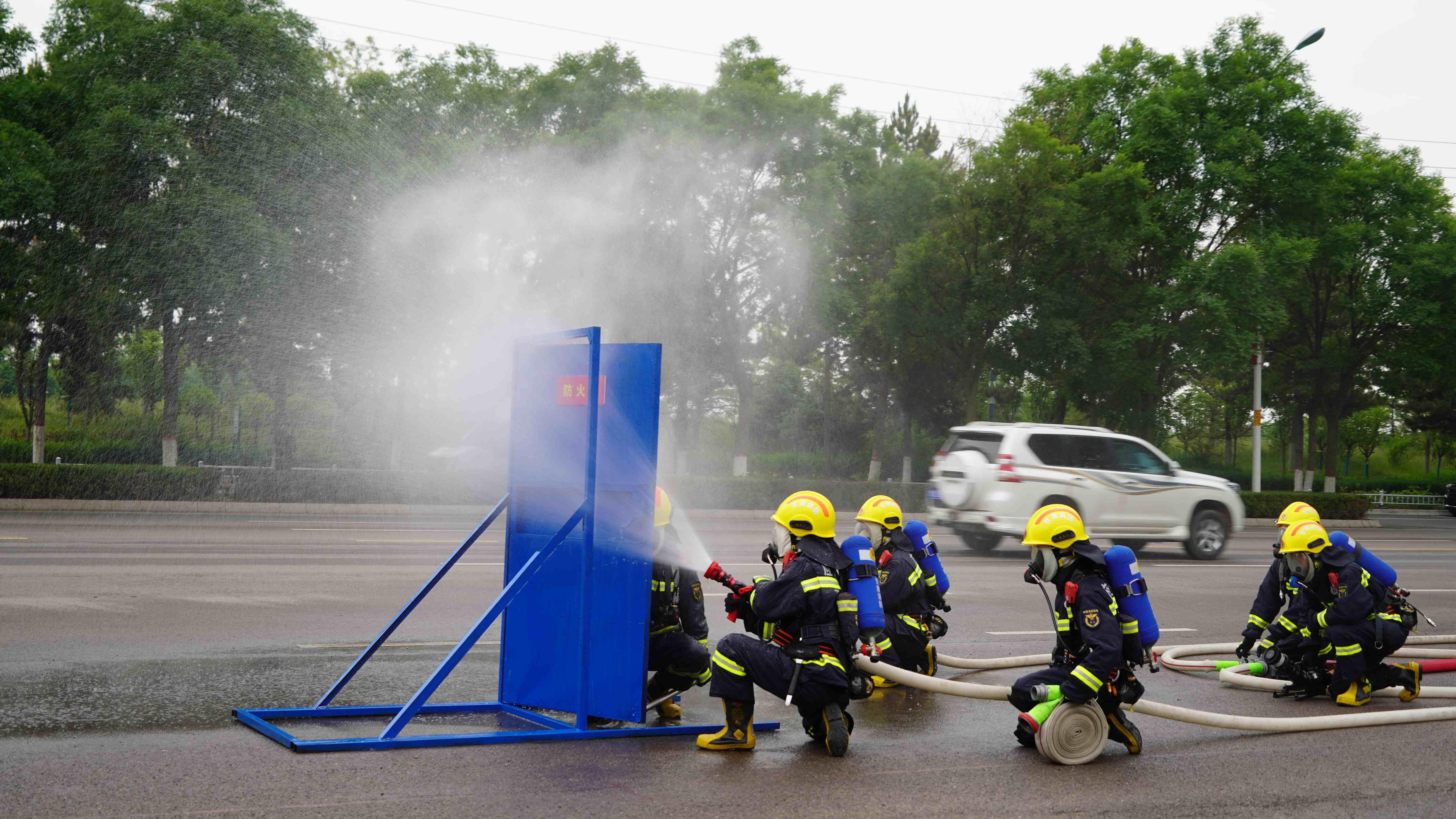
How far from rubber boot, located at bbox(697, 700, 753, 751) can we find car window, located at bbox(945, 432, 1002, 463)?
11.6 m

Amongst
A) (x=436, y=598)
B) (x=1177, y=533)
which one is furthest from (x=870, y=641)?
(x=1177, y=533)

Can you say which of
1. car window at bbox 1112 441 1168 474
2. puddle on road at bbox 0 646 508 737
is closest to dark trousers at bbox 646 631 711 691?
puddle on road at bbox 0 646 508 737

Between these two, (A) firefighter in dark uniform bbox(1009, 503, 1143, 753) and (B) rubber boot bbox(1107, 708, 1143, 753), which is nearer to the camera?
(A) firefighter in dark uniform bbox(1009, 503, 1143, 753)

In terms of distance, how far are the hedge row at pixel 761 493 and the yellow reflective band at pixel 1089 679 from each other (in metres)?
21.1

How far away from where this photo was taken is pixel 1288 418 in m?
50.6

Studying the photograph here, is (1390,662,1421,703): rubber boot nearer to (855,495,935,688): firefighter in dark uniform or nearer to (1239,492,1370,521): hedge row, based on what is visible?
(855,495,935,688): firefighter in dark uniform

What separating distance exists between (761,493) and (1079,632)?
22.0 m

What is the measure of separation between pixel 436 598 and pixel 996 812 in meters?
7.31

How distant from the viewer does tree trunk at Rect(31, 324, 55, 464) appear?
26984mm

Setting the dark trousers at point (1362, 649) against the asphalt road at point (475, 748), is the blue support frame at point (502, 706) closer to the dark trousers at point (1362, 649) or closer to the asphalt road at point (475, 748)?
the asphalt road at point (475, 748)

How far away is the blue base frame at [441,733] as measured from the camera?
5.17m

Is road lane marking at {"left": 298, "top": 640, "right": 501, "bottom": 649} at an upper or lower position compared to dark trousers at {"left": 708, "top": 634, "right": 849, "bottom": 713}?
lower

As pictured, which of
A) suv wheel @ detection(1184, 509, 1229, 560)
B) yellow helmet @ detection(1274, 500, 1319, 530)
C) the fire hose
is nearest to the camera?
the fire hose

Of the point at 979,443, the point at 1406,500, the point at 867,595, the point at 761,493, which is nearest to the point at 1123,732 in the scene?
the point at 867,595
